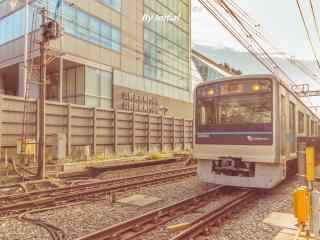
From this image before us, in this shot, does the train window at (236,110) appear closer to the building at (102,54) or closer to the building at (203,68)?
the building at (102,54)

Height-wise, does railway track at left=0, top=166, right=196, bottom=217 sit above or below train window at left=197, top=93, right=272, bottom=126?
below

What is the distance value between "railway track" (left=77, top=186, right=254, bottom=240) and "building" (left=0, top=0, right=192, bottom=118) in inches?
588

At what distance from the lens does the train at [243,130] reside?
7.86 meters

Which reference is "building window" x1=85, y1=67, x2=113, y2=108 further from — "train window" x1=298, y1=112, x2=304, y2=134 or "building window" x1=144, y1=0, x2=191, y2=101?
"train window" x1=298, y1=112, x2=304, y2=134

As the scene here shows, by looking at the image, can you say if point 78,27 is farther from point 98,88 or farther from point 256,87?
→ point 256,87

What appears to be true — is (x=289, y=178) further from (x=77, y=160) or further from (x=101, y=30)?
(x=101, y=30)

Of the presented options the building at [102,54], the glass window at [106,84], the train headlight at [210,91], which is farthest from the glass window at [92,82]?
the train headlight at [210,91]

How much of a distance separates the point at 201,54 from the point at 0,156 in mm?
38561

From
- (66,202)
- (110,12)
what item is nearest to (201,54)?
(110,12)

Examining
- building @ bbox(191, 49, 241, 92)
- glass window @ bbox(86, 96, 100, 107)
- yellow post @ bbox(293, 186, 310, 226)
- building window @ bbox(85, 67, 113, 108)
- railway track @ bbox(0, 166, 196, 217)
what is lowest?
railway track @ bbox(0, 166, 196, 217)

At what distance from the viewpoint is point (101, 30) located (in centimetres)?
2508

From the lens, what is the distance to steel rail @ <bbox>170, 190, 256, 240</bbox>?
4938 millimetres

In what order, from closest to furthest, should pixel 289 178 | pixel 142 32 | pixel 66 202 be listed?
1. pixel 66 202
2. pixel 289 178
3. pixel 142 32

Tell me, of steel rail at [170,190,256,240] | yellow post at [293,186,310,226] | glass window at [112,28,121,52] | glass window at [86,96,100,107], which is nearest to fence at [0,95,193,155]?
glass window at [86,96,100,107]
